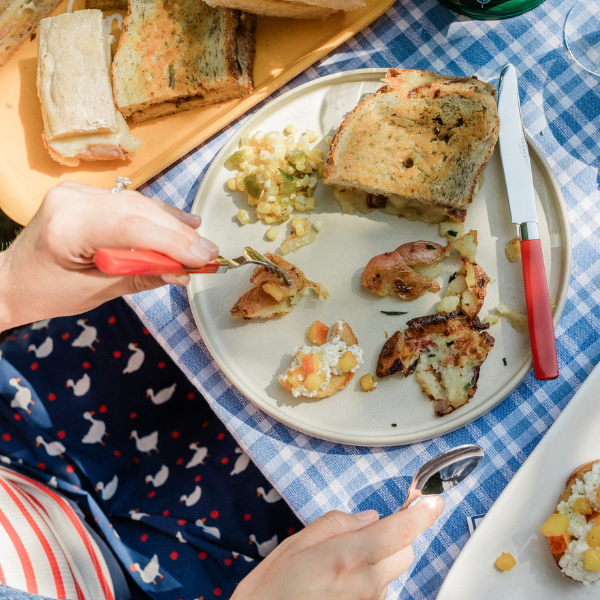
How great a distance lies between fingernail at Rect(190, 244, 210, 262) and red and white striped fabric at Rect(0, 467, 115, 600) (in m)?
1.44

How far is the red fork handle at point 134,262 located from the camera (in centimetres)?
121

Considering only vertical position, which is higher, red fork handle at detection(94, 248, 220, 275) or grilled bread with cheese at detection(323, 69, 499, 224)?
red fork handle at detection(94, 248, 220, 275)

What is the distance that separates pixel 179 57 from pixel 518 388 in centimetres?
181

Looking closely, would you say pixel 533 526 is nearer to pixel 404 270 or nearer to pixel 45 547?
pixel 404 270


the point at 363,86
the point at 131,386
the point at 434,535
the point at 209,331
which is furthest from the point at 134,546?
the point at 363,86

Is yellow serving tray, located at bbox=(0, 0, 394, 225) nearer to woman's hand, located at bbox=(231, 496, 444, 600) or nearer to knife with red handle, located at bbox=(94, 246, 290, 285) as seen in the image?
knife with red handle, located at bbox=(94, 246, 290, 285)

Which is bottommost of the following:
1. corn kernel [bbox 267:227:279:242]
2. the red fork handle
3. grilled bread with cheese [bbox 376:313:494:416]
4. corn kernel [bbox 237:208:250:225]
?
grilled bread with cheese [bbox 376:313:494:416]

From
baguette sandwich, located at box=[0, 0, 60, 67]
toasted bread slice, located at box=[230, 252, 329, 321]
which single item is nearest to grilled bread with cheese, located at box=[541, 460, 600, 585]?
toasted bread slice, located at box=[230, 252, 329, 321]

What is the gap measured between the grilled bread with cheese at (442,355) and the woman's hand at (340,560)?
0.40 m

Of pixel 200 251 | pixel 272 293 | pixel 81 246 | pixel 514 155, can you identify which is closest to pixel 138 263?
pixel 200 251

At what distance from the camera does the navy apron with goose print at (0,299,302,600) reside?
7.46 feet

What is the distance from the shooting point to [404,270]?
5.89 ft

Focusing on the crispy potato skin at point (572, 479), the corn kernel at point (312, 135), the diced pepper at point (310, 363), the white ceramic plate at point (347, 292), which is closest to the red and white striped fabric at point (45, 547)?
the white ceramic plate at point (347, 292)

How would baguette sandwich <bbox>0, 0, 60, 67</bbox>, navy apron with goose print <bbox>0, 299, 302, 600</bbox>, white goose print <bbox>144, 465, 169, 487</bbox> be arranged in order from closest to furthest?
baguette sandwich <bbox>0, 0, 60, 67</bbox>, navy apron with goose print <bbox>0, 299, 302, 600</bbox>, white goose print <bbox>144, 465, 169, 487</bbox>
